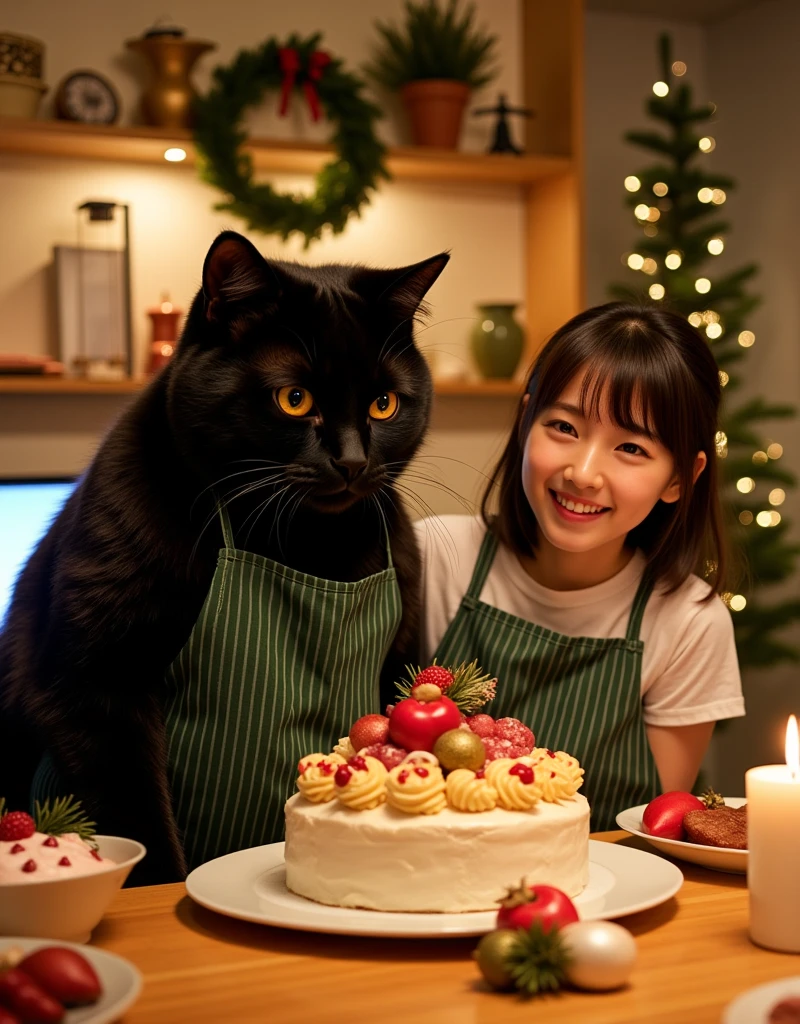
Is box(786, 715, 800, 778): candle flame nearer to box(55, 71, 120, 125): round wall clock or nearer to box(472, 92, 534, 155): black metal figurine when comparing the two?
box(55, 71, 120, 125): round wall clock

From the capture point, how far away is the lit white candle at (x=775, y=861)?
0.87m

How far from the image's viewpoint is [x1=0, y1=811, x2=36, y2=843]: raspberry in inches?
34.8

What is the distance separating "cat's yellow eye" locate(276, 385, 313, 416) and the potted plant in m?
2.42

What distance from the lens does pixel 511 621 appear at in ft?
5.31

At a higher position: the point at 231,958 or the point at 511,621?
the point at 511,621

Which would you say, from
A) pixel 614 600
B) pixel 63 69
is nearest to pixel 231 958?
pixel 614 600

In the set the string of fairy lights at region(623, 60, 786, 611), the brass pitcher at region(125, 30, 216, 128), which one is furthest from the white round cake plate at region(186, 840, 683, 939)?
the string of fairy lights at region(623, 60, 786, 611)

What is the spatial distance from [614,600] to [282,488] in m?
0.59

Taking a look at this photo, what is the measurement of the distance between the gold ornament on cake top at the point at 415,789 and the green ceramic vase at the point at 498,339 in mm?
2744

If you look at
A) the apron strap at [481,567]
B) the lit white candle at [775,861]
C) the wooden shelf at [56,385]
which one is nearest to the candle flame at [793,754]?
the lit white candle at [775,861]

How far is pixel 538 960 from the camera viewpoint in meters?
0.79

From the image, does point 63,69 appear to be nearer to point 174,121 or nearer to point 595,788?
point 174,121

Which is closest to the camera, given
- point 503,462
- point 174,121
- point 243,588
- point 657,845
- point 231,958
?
point 231,958

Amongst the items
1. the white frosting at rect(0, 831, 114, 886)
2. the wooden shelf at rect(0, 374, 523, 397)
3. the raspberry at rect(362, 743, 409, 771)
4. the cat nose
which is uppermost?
the wooden shelf at rect(0, 374, 523, 397)
